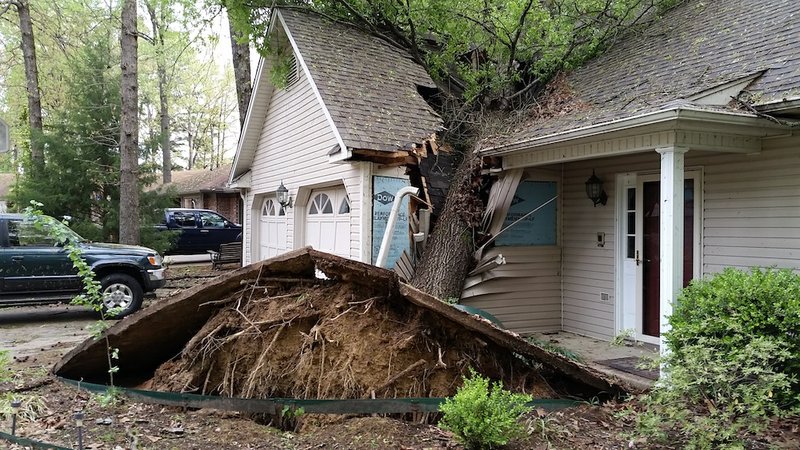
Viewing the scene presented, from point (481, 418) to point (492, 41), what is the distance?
770cm

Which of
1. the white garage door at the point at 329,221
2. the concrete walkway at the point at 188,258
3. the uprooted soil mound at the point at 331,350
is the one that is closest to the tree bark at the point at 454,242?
the white garage door at the point at 329,221

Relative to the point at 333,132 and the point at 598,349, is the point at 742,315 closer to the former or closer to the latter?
the point at 598,349

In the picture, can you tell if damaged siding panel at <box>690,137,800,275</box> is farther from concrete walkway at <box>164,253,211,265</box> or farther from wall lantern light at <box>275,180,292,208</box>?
concrete walkway at <box>164,253,211,265</box>

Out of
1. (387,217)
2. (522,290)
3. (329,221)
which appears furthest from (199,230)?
(522,290)

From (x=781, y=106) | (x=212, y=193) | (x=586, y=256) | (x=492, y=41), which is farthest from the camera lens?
(x=212, y=193)

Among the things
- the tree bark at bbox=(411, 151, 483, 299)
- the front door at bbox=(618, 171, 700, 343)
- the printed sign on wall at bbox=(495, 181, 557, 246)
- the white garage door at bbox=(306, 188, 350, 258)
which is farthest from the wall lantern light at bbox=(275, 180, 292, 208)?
the front door at bbox=(618, 171, 700, 343)

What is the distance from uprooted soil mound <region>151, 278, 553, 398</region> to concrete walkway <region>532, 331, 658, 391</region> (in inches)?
92.3

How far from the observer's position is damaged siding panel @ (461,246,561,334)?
841cm

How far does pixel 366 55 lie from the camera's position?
10.3 metres

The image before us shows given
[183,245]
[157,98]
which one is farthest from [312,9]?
[157,98]

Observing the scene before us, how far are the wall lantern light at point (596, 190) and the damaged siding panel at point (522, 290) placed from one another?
3.83 feet

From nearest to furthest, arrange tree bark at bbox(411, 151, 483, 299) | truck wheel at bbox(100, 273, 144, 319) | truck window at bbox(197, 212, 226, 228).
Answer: tree bark at bbox(411, 151, 483, 299) → truck wheel at bbox(100, 273, 144, 319) → truck window at bbox(197, 212, 226, 228)

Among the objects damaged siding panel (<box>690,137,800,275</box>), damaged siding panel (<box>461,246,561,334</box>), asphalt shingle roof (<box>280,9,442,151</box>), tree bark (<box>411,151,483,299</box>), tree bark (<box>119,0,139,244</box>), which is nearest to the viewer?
damaged siding panel (<box>690,137,800,275</box>)

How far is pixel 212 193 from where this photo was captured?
2847cm
